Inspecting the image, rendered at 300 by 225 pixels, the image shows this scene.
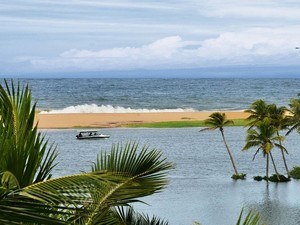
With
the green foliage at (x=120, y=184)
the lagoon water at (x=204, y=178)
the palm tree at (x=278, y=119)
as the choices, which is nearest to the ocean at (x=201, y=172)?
the lagoon water at (x=204, y=178)

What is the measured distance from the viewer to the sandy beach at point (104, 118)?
98.1 m

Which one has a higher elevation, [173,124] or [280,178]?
[173,124]

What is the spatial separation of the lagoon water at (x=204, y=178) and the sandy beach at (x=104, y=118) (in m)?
7.94

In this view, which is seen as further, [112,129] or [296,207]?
[112,129]

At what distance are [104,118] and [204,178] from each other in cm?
5769

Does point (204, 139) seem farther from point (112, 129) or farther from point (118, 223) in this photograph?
point (118, 223)

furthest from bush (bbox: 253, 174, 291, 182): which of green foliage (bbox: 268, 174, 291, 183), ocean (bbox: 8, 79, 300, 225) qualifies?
ocean (bbox: 8, 79, 300, 225)

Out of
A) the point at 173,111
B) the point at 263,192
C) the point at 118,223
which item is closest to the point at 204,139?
the point at 263,192

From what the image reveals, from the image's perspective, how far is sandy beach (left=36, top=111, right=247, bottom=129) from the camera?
98.1 meters

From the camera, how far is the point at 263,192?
49875 millimetres

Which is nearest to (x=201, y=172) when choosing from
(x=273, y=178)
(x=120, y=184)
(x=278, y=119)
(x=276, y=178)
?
(x=273, y=178)

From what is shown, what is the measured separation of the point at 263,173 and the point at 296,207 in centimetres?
1715

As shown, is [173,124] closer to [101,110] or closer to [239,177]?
[101,110]

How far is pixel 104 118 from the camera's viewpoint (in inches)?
4360
